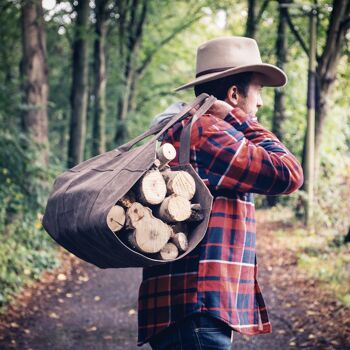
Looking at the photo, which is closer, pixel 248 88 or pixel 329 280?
pixel 248 88

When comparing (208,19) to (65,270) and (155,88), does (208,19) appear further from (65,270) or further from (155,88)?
(65,270)

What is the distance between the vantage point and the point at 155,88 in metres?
23.7

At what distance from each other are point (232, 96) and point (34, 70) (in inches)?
317

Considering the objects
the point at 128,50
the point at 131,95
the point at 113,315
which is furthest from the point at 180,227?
the point at 131,95

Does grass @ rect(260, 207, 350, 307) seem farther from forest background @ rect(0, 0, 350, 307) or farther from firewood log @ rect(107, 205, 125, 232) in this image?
firewood log @ rect(107, 205, 125, 232)

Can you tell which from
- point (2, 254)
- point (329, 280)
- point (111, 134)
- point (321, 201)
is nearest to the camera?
point (2, 254)

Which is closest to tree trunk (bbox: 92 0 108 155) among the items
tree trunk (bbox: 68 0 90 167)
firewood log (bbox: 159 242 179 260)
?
tree trunk (bbox: 68 0 90 167)

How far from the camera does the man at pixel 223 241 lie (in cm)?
227

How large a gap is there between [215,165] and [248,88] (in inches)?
19.5

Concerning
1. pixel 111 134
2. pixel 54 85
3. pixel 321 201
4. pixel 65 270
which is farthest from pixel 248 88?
pixel 111 134

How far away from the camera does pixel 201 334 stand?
2.24 metres

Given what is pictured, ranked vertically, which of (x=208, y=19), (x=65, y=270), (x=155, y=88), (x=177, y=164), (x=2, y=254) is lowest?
(x=65, y=270)

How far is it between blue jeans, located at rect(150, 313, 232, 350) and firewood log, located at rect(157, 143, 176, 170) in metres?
0.67

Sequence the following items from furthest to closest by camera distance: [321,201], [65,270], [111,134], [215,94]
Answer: [111,134]
[321,201]
[65,270]
[215,94]
